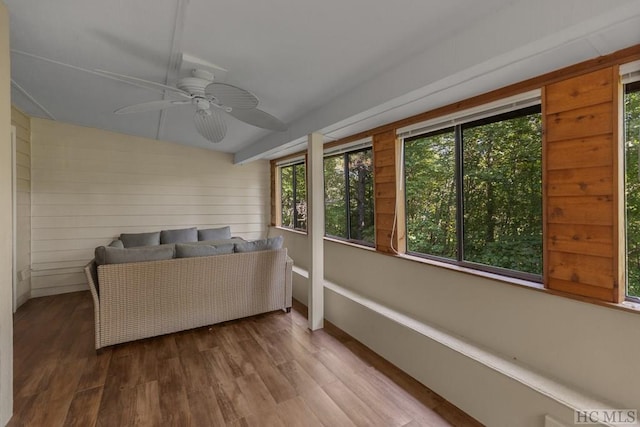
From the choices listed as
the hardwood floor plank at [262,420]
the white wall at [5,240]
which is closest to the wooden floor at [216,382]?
the hardwood floor plank at [262,420]

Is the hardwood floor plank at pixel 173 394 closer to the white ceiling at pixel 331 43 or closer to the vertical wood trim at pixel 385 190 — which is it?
the vertical wood trim at pixel 385 190

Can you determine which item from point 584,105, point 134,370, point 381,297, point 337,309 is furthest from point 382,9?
point 134,370

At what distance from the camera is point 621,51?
148 cm

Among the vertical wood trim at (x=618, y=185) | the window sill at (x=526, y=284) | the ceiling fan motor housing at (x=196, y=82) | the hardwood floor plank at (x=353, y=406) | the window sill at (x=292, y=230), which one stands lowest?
the hardwood floor plank at (x=353, y=406)

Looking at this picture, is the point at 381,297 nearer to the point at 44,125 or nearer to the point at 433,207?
the point at 433,207

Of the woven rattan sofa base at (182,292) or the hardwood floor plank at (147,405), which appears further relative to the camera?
the woven rattan sofa base at (182,292)

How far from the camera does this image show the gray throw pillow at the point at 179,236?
454 centimetres

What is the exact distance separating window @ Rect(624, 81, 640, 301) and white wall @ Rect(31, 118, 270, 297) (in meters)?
5.09

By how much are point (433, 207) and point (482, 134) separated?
0.74 m

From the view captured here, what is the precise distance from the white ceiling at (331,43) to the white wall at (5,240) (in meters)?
0.29

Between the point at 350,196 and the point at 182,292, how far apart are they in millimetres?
2234

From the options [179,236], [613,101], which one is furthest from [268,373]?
[179,236]

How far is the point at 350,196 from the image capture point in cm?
371

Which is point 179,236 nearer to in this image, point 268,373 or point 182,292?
point 182,292
